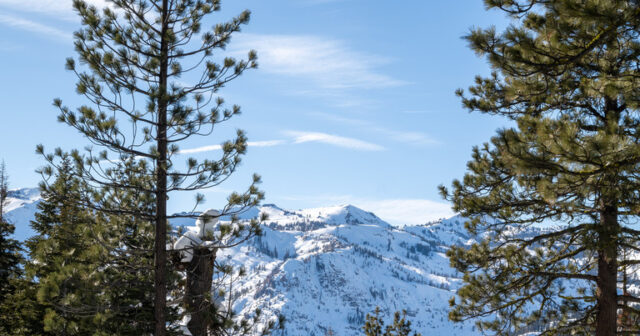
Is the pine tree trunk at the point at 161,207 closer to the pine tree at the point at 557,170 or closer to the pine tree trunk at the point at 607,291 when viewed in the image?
the pine tree at the point at 557,170

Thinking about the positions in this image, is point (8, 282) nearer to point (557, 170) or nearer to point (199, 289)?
point (199, 289)

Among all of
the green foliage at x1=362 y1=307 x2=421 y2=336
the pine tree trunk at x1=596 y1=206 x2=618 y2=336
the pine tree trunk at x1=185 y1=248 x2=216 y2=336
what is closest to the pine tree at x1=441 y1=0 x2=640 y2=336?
the pine tree trunk at x1=596 y1=206 x2=618 y2=336

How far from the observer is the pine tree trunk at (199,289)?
7.83 meters

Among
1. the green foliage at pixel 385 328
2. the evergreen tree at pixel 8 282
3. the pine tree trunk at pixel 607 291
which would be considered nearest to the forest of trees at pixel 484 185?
the pine tree trunk at pixel 607 291

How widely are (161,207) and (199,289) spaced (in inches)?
55.6

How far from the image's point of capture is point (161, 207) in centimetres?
782

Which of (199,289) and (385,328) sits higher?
(199,289)

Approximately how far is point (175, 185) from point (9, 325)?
53.0 ft

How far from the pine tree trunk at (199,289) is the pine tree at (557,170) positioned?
15.7ft

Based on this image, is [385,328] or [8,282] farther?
[8,282]

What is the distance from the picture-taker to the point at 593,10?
5.72 metres

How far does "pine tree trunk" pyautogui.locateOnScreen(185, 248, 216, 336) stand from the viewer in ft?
25.7

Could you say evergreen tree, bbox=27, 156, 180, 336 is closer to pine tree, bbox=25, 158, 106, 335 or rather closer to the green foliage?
pine tree, bbox=25, 158, 106, 335

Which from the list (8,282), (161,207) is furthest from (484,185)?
(8,282)
